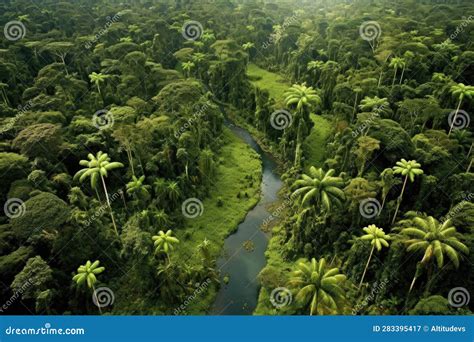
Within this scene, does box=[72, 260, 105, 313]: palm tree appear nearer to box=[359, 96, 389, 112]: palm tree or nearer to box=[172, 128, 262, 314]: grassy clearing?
box=[172, 128, 262, 314]: grassy clearing

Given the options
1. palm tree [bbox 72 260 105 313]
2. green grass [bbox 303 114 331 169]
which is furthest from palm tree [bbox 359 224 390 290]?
palm tree [bbox 72 260 105 313]

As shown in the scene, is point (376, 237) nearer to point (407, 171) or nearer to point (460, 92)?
point (407, 171)

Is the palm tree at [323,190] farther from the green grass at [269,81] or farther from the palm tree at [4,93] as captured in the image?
the palm tree at [4,93]

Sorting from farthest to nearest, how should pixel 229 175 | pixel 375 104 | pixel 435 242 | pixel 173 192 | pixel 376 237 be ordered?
pixel 229 175 → pixel 375 104 → pixel 173 192 → pixel 376 237 → pixel 435 242

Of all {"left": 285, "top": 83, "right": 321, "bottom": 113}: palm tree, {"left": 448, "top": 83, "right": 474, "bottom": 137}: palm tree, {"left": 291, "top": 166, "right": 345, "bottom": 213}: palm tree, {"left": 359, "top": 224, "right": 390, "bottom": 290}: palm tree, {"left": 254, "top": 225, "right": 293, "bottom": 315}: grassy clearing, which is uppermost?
{"left": 448, "top": 83, "right": 474, "bottom": 137}: palm tree

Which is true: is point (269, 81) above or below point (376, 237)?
below

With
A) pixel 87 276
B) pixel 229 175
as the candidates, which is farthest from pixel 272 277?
pixel 229 175

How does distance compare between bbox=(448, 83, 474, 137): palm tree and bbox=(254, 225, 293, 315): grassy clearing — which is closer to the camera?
bbox=(254, 225, 293, 315): grassy clearing
